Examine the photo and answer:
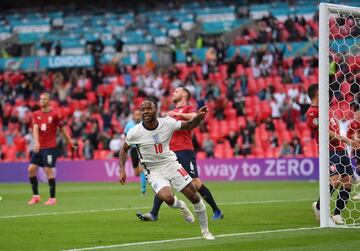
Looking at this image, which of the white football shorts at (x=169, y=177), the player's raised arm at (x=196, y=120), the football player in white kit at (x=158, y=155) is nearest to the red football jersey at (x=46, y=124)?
the football player in white kit at (x=158, y=155)

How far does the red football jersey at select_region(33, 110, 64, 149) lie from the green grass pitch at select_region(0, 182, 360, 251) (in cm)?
139

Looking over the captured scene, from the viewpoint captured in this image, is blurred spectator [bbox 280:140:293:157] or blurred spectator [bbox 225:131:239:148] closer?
blurred spectator [bbox 280:140:293:157]

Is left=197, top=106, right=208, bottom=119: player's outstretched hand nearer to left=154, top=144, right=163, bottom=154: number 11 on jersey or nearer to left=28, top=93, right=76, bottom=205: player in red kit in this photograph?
left=154, top=144, right=163, bottom=154: number 11 on jersey

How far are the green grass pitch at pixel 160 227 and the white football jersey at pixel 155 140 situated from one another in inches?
42.2

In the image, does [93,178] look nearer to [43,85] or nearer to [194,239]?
[43,85]

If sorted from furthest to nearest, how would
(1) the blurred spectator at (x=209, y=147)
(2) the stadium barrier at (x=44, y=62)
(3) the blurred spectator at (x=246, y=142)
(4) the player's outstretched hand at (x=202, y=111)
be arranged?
(2) the stadium barrier at (x=44, y=62), (1) the blurred spectator at (x=209, y=147), (3) the blurred spectator at (x=246, y=142), (4) the player's outstretched hand at (x=202, y=111)

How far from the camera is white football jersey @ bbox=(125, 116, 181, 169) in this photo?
1173cm

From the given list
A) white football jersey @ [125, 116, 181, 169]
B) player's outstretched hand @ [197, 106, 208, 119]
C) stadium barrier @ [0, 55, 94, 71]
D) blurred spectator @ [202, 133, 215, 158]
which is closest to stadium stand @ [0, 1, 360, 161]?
stadium barrier @ [0, 55, 94, 71]

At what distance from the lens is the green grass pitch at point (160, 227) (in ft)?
35.3

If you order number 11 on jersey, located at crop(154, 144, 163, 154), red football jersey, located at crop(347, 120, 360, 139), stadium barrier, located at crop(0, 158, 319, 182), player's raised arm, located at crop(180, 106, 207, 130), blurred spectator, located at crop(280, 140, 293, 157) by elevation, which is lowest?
stadium barrier, located at crop(0, 158, 319, 182)

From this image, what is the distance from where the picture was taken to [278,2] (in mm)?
43062

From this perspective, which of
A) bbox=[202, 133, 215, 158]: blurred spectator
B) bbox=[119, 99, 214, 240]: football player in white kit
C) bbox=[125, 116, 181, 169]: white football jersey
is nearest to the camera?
bbox=[119, 99, 214, 240]: football player in white kit

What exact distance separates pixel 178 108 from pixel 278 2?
2966 cm

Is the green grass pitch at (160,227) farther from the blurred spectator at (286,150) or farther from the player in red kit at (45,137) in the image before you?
the blurred spectator at (286,150)
